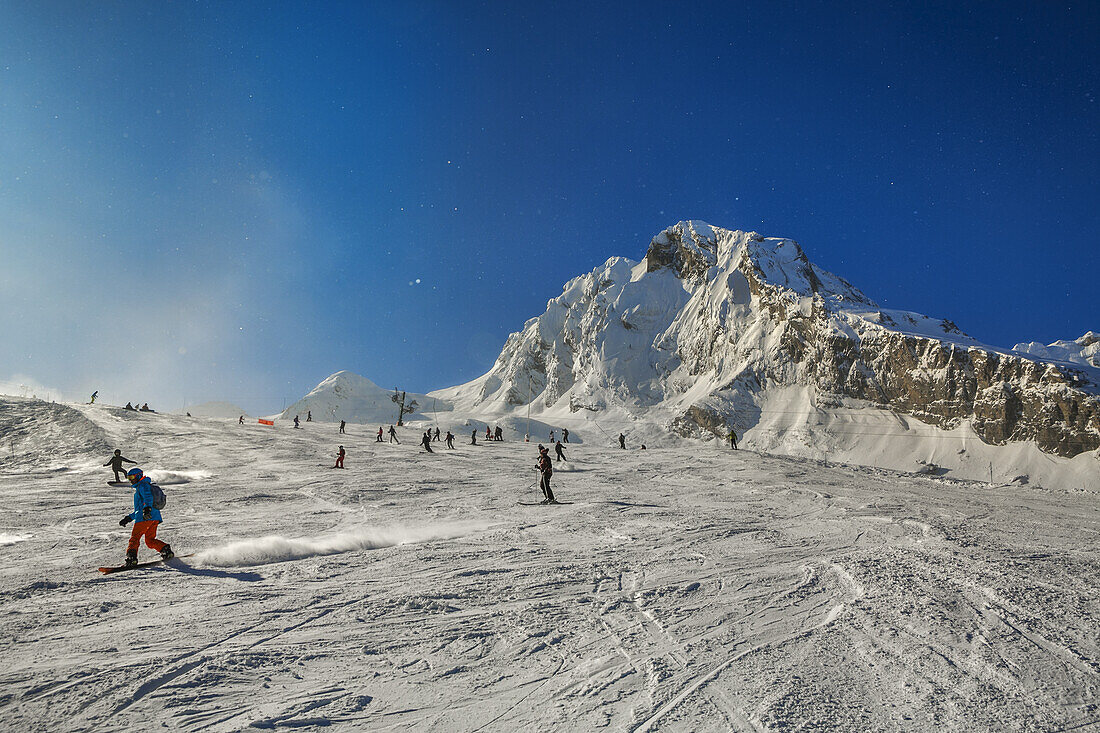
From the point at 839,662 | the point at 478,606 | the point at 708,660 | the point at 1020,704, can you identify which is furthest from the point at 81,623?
the point at 1020,704

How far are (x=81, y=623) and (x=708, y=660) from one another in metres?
6.54

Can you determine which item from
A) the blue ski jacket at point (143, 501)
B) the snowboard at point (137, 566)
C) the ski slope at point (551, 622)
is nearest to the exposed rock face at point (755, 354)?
the ski slope at point (551, 622)

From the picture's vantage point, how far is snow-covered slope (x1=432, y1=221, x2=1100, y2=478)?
5506 cm

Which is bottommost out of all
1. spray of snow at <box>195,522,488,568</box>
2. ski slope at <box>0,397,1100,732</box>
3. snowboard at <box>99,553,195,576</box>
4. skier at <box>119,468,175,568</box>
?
snowboard at <box>99,553,195,576</box>

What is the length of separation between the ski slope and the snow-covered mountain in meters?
141

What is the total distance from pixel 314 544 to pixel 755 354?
85.6m

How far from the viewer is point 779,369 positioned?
80562 millimetres

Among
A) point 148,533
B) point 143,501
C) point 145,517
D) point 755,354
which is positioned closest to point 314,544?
point 148,533

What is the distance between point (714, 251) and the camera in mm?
115375

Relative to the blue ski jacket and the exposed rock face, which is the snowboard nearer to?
the blue ski jacket

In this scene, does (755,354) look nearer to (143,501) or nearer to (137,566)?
(143,501)

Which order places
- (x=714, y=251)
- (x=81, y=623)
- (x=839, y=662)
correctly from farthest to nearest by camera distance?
(x=714, y=251) → (x=81, y=623) → (x=839, y=662)

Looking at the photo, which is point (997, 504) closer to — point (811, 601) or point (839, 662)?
point (811, 601)

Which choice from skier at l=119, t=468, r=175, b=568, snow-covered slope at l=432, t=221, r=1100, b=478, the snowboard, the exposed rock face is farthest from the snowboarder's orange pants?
the exposed rock face
